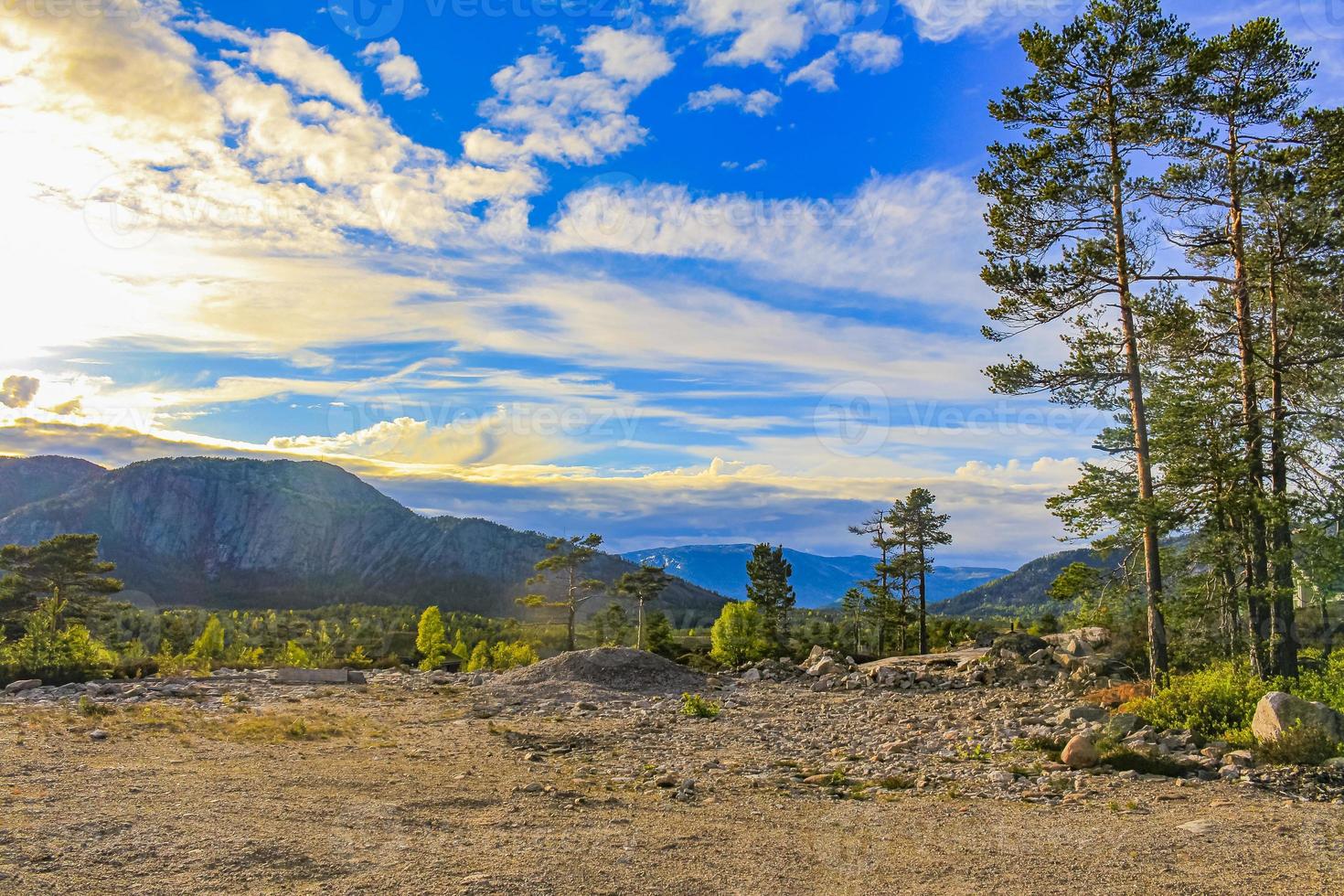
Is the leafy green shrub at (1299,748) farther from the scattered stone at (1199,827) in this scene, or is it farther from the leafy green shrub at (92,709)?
the leafy green shrub at (92,709)

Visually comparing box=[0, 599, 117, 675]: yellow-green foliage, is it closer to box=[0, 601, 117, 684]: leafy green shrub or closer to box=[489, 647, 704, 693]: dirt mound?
box=[0, 601, 117, 684]: leafy green shrub

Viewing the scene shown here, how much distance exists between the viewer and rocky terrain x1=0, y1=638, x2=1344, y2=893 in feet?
26.2

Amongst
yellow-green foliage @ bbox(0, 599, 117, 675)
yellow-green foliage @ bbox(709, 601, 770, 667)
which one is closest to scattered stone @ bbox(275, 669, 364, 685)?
yellow-green foliage @ bbox(0, 599, 117, 675)

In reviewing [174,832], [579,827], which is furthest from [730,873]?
[174,832]

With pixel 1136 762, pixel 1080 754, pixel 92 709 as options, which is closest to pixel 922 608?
pixel 1080 754

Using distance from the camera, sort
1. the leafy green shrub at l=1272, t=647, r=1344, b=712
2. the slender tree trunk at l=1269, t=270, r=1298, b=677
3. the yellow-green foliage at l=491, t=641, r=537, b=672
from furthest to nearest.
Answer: the yellow-green foliage at l=491, t=641, r=537, b=672 → the slender tree trunk at l=1269, t=270, r=1298, b=677 → the leafy green shrub at l=1272, t=647, r=1344, b=712

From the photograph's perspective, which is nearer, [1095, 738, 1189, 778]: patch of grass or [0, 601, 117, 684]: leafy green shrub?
[1095, 738, 1189, 778]: patch of grass

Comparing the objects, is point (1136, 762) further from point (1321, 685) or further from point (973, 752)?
point (1321, 685)

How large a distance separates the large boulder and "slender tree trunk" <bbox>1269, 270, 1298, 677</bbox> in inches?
205

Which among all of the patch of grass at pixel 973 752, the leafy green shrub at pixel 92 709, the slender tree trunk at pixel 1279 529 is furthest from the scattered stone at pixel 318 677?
the slender tree trunk at pixel 1279 529

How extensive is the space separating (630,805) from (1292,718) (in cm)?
1175

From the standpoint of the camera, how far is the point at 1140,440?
20234mm

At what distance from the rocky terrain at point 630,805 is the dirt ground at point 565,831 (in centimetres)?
5

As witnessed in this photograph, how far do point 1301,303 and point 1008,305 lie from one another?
7.03 meters
